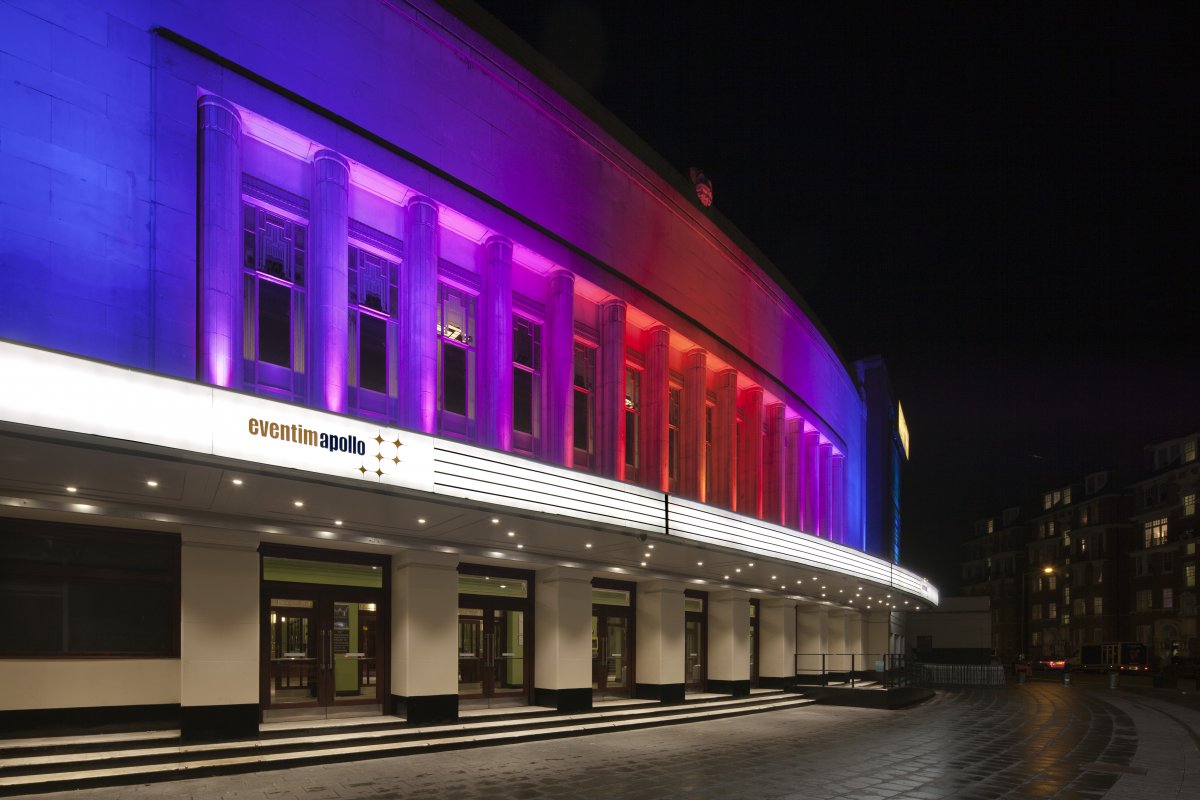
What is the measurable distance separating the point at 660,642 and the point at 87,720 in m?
14.1

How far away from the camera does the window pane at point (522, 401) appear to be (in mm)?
20344

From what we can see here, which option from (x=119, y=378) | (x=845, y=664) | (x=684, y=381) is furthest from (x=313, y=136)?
(x=845, y=664)

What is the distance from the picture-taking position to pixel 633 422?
24.4m

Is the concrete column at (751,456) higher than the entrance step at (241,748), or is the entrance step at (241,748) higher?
the concrete column at (751,456)

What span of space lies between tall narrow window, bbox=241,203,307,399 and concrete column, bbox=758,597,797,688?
2118 cm

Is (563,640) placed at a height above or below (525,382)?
below

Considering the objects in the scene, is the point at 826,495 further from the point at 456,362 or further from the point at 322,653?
the point at 322,653

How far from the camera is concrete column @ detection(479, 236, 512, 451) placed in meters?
18.3

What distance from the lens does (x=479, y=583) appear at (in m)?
19.5

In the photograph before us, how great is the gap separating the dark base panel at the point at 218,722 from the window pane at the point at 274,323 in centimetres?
579

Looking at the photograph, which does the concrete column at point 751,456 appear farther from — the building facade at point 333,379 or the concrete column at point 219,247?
the concrete column at point 219,247

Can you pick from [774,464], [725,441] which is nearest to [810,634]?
[774,464]

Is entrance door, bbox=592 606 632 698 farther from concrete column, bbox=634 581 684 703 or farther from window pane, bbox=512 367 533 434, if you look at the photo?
window pane, bbox=512 367 533 434

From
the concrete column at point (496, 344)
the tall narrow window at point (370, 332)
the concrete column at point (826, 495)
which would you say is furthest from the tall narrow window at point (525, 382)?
the concrete column at point (826, 495)
